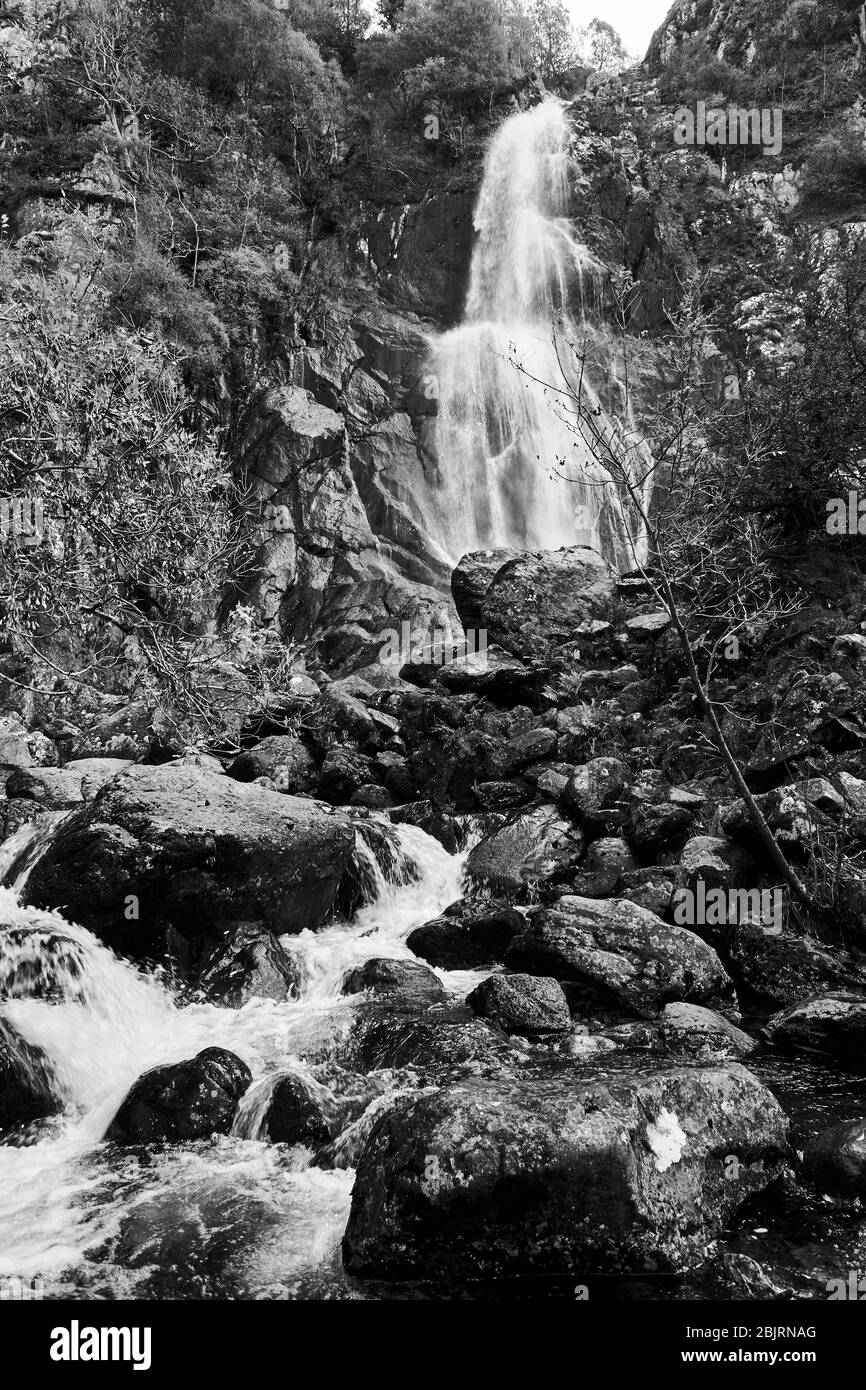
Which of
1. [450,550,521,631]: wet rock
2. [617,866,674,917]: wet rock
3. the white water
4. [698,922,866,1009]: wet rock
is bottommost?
the white water

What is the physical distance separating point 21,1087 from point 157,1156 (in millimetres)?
1291

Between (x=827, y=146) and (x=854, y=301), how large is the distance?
764 inches

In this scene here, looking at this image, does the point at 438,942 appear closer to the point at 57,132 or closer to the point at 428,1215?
the point at 428,1215

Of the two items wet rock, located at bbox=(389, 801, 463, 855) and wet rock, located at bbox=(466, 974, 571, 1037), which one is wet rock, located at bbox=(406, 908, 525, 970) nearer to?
wet rock, located at bbox=(466, 974, 571, 1037)

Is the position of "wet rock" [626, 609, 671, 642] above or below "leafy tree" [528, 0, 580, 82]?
below

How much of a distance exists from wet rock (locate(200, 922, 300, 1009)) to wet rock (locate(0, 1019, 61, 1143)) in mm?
2001

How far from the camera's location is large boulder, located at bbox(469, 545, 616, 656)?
17.0 meters

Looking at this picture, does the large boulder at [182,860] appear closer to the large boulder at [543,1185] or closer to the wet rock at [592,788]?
the wet rock at [592,788]

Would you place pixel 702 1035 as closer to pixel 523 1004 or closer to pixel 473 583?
pixel 523 1004

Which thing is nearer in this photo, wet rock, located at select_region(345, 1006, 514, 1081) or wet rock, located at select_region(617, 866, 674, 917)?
wet rock, located at select_region(345, 1006, 514, 1081)

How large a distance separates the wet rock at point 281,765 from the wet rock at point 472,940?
5.32 m

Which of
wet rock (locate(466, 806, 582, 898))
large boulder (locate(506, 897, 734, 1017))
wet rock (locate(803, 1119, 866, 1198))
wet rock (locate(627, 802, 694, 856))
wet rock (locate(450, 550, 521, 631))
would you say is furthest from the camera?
wet rock (locate(450, 550, 521, 631))

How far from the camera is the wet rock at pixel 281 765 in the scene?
1450 centimetres

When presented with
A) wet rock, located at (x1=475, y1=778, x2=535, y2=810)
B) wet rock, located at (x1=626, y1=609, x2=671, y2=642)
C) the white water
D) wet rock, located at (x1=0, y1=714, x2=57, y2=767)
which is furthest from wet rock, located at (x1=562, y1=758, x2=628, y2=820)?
wet rock, located at (x1=0, y1=714, x2=57, y2=767)
